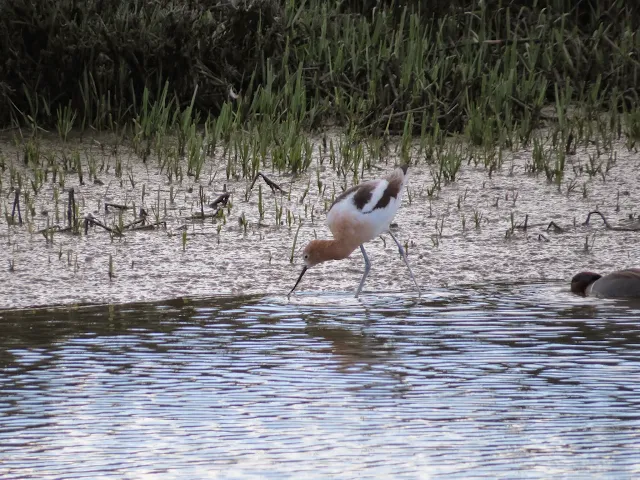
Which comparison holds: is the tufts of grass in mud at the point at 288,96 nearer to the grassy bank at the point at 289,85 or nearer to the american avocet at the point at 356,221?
the grassy bank at the point at 289,85

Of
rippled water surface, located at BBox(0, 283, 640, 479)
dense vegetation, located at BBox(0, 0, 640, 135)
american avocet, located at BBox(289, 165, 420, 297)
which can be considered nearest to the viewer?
rippled water surface, located at BBox(0, 283, 640, 479)

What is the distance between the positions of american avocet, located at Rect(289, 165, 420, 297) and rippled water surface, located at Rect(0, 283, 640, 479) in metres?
0.43

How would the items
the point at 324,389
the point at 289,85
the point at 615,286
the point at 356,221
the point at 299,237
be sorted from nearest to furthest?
Answer: 1. the point at 324,389
2. the point at 615,286
3. the point at 356,221
4. the point at 299,237
5. the point at 289,85

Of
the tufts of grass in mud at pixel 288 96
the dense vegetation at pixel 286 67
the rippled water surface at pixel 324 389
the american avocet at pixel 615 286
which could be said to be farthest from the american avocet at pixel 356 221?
the dense vegetation at pixel 286 67

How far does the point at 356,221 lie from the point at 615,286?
1.41 m

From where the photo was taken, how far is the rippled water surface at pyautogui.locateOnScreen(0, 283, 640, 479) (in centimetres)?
364

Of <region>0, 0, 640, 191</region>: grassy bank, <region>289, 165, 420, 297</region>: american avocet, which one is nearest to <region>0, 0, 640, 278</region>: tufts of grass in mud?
<region>0, 0, 640, 191</region>: grassy bank

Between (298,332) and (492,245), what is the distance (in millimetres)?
2212

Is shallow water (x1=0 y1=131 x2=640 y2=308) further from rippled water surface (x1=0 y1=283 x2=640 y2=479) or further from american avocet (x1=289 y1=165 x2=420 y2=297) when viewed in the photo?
rippled water surface (x1=0 y1=283 x2=640 y2=479)

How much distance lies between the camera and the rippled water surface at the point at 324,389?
3.64 meters

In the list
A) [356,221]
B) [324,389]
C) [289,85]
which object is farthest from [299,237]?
[324,389]

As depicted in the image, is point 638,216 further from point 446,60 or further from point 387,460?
point 387,460

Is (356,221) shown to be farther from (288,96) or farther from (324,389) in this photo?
(288,96)

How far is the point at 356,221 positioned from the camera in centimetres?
666
